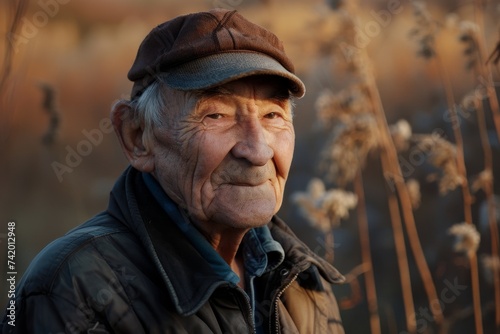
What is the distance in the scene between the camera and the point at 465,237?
400 cm

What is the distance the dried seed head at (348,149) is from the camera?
3908 millimetres

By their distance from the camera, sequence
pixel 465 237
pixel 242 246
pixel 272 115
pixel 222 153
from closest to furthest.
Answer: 1. pixel 222 153
2. pixel 272 115
3. pixel 242 246
4. pixel 465 237

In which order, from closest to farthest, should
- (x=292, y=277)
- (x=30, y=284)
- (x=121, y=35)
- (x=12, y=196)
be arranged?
(x=30, y=284), (x=292, y=277), (x=12, y=196), (x=121, y=35)

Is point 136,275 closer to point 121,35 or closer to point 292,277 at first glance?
point 292,277

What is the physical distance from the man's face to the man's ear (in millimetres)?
86

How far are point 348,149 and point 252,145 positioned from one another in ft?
6.50

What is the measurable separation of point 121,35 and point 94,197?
2.58 ft

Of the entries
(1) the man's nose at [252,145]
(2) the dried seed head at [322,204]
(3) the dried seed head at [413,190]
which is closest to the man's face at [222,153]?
(1) the man's nose at [252,145]

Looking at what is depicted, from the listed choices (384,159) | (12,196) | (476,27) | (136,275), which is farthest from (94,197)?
(476,27)

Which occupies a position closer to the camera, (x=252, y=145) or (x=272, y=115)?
(x=252, y=145)

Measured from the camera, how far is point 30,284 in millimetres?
1847

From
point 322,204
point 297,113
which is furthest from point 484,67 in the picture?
point 322,204

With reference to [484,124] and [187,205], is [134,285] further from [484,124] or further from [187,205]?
[484,124]

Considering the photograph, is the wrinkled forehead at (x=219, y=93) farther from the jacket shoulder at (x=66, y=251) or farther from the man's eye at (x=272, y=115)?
the jacket shoulder at (x=66, y=251)
